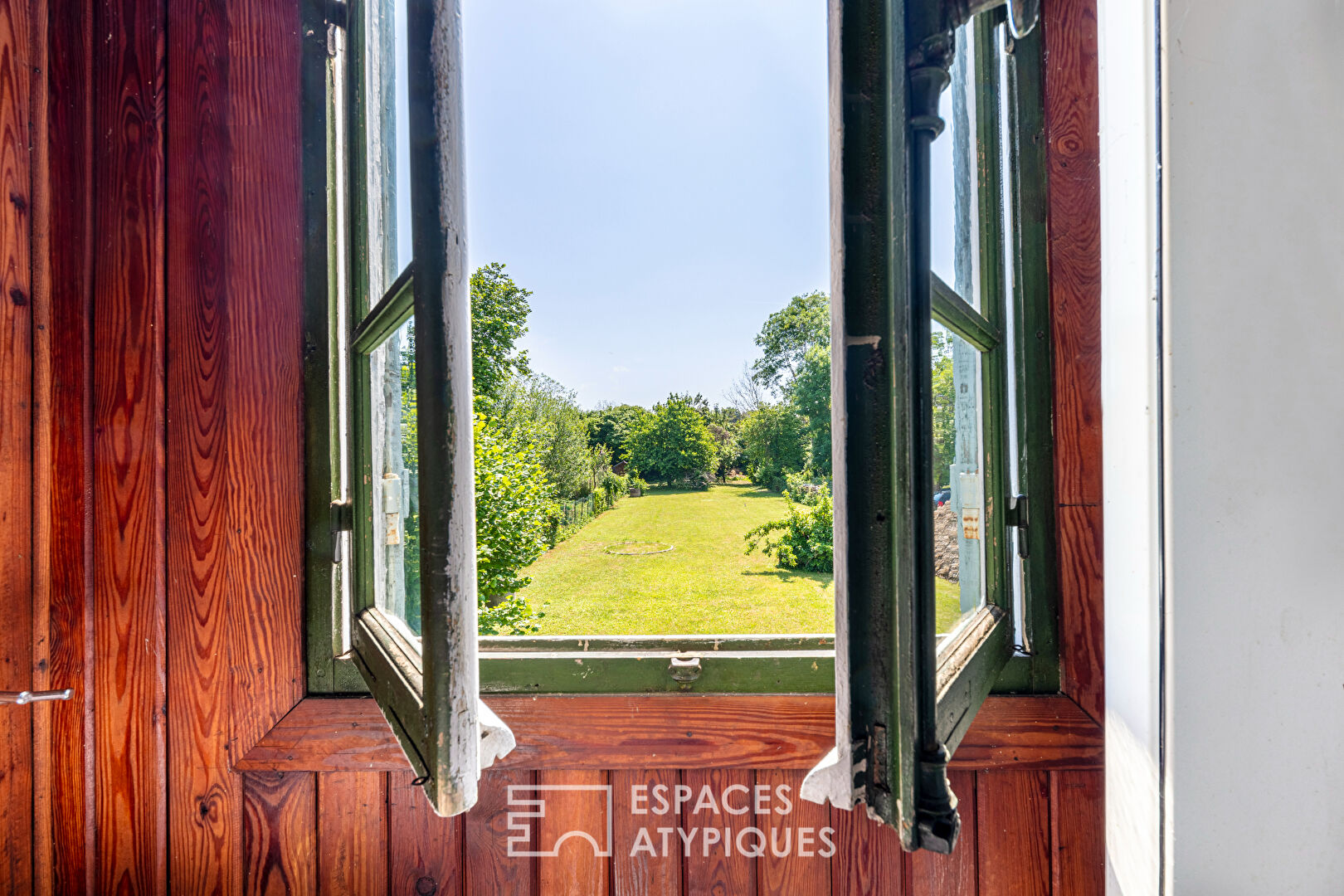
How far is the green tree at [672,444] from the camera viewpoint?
60.9 inches

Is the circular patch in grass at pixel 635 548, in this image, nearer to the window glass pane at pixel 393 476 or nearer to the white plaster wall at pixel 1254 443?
the window glass pane at pixel 393 476

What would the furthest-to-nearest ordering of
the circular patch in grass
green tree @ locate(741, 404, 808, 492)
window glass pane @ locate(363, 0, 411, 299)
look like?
the circular patch in grass → green tree @ locate(741, 404, 808, 492) → window glass pane @ locate(363, 0, 411, 299)

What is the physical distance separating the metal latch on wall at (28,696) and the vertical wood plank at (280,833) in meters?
0.24

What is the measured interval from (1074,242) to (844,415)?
640 millimetres

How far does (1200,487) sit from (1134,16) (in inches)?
15.9

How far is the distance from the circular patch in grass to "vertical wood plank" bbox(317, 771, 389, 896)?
2.72ft

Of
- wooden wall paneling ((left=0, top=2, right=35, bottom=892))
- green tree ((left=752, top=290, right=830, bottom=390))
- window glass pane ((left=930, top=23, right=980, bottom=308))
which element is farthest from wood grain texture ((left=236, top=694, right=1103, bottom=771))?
green tree ((left=752, top=290, right=830, bottom=390))

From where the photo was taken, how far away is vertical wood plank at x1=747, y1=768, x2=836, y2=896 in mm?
707

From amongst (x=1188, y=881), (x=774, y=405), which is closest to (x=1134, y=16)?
(x=1188, y=881)

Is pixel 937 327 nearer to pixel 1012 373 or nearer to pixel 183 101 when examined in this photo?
pixel 1012 373

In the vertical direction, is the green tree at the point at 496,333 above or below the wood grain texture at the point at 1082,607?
above

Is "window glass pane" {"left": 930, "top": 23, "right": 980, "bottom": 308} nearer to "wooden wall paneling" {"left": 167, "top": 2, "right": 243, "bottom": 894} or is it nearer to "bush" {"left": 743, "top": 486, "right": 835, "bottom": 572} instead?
"bush" {"left": 743, "top": 486, "right": 835, "bottom": 572}

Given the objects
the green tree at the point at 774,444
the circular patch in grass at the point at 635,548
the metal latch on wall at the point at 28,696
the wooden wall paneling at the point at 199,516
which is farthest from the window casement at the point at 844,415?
the circular patch in grass at the point at 635,548

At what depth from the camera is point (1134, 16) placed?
429 millimetres
